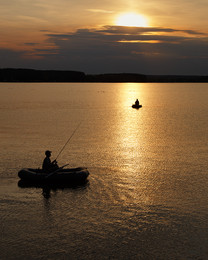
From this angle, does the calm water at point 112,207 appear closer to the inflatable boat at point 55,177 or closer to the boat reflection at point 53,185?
the boat reflection at point 53,185

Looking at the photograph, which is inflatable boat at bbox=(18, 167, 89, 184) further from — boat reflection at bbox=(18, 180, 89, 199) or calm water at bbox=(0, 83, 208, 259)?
calm water at bbox=(0, 83, 208, 259)

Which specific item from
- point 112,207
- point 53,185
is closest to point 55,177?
point 53,185

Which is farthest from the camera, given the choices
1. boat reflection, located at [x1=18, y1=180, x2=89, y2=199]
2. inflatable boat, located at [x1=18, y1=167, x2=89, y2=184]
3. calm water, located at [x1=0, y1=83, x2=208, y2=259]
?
inflatable boat, located at [x1=18, y1=167, x2=89, y2=184]

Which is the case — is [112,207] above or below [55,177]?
below

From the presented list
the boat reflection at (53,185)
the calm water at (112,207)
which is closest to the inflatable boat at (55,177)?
the boat reflection at (53,185)

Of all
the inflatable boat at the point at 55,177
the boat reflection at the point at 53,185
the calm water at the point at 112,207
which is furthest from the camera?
the inflatable boat at the point at 55,177

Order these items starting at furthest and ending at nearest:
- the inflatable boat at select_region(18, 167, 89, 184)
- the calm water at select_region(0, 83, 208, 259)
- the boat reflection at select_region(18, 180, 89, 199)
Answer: the inflatable boat at select_region(18, 167, 89, 184) < the boat reflection at select_region(18, 180, 89, 199) < the calm water at select_region(0, 83, 208, 259)

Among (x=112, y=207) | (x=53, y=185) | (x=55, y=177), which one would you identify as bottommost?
(x=112, y=207)

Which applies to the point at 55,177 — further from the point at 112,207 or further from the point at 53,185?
the point at 112,207

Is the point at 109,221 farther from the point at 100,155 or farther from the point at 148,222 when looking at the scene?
the point at 100,155

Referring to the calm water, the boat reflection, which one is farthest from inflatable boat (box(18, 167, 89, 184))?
the calm water

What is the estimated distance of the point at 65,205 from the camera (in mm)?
18641

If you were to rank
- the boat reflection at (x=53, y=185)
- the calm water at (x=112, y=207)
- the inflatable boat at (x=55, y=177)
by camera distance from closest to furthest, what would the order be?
the calm water at (x=112, y=207), the boat reflection at (x=53, y=185), the inflatable boat at (x=55, y=177)

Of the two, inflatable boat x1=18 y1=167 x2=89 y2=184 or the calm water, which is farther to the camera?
inflatable boat x1=18 y1=167 x2=89 y2=184
